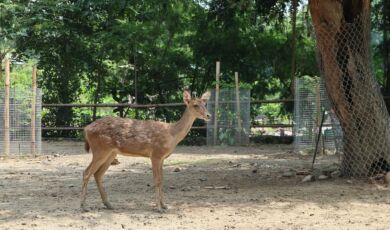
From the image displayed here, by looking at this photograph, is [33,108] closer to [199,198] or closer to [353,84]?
[199,198]

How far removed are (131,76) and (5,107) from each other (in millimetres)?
8259

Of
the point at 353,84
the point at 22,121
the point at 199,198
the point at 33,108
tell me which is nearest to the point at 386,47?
the point at 353,84

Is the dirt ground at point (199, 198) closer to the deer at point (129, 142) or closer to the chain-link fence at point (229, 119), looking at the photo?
the deer at point (129, 142)

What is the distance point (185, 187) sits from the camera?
1066cm

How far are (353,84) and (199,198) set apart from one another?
11.1 feet

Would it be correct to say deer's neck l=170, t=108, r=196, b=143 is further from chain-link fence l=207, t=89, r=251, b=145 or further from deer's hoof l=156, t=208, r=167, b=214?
chain-link fence l=207, t=89, r=251, b=145

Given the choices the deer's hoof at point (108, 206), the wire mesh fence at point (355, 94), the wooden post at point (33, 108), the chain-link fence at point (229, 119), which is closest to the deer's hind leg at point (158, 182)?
the deer's hoof at point (108, 206)

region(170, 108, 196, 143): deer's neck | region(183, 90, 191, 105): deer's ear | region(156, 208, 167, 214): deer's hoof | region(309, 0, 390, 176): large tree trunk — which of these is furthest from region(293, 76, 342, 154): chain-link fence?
region(156, 208, 167, 214): deer's hoof

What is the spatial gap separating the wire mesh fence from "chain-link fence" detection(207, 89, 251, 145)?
29.4 ft

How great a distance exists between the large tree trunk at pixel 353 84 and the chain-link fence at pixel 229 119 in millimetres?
8949

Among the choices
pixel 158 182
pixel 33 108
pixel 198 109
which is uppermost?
pixel 198 109

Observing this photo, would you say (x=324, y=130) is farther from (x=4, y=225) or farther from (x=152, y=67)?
(x=4, y=225)

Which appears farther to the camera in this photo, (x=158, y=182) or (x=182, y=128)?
(x=182, y=128)

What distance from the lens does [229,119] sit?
19.8 meters
